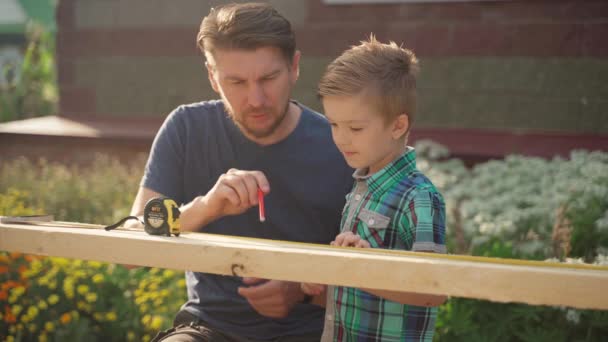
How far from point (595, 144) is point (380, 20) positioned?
1873 millimetres

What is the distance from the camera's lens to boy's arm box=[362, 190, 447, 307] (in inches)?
73.3

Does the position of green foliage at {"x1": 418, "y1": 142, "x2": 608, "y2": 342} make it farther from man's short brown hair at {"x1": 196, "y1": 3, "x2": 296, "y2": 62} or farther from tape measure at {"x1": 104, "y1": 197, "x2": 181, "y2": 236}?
tape measure at {"x1": 104, "y1": 197, "x2": 181, "y2": 236}

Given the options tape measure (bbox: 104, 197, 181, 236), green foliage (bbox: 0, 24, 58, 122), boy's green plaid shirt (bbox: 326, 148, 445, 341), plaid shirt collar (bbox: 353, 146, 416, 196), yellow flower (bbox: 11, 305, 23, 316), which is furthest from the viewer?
green foliage (bbox: 0, 24, 58, 122)

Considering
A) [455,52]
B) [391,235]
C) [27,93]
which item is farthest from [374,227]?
[27,93]

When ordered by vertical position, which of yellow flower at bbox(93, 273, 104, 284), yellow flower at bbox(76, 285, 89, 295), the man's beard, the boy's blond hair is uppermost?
the boy's blond hair

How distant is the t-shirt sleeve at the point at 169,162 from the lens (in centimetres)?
254

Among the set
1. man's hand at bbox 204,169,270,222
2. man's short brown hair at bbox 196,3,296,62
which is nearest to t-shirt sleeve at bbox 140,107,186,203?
man's short brown hair at bbox 196,3,296,62

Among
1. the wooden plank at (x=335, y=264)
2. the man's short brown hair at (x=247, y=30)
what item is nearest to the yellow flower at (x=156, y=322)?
the man's short brown hair at (x=247, y=30)

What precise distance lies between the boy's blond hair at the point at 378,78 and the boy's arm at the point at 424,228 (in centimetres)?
26

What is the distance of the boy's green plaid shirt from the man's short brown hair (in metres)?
0.65

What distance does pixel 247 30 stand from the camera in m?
2.47

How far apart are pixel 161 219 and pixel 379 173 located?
627mm

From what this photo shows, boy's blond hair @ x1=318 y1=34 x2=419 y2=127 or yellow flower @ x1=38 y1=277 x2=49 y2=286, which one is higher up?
boy's blond hair @ x1=318 y1=34 x2=419 y2=127

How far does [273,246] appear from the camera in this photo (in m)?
1.68
